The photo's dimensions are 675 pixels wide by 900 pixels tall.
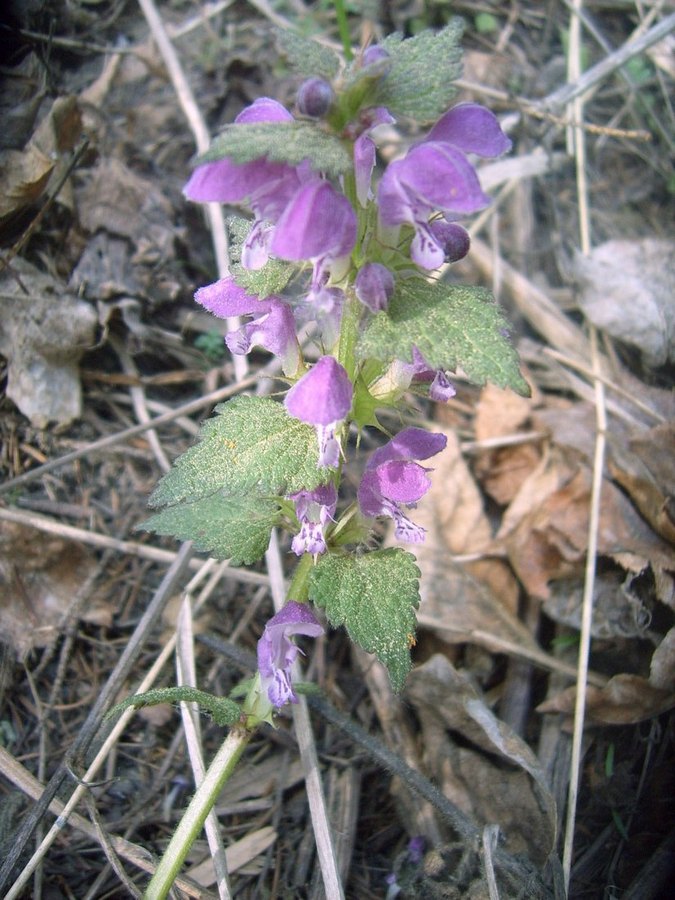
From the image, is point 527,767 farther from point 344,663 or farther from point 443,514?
point 443,514

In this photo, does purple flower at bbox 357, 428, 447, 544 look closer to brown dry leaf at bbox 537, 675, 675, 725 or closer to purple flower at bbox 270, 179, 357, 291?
purple flower at bbox 270, 179, 357, 291

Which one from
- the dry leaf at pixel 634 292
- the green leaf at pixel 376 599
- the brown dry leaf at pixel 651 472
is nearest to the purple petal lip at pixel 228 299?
the green leaf at pixel 376 599

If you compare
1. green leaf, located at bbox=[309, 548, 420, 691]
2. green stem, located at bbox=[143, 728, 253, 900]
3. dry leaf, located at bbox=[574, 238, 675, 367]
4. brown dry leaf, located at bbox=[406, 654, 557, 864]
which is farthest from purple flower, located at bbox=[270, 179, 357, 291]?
dry leaf, located at bbox=[574, 238, 675, 367]

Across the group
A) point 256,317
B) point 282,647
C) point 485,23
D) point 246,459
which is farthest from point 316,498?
point 485,23

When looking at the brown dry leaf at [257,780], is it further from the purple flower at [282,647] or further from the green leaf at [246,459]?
the green leaf at [246,459]

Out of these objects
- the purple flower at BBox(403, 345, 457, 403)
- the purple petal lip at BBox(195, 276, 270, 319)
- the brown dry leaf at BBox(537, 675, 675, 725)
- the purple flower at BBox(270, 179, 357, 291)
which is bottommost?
the brown dry leaf at BBox(537, 675, 675, 725)

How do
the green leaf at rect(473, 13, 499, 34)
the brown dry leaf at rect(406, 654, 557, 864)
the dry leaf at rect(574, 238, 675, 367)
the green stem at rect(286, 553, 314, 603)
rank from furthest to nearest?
the green leaf at rect(473, 13, 499, 34), the dry leaf at rect(574, 238, 675, 367), the brown dry leaf at rect(406, 654, 557, 864), the green stem at rect(286, 553, 314, 603)

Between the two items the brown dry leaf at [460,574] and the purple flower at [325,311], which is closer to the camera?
the purple flower at [325,311]

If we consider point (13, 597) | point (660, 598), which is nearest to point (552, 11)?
point (660, 598)

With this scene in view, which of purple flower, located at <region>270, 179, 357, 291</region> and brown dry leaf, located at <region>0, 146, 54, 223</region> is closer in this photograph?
purple flower, located at <region>270, 179, 357, 291</region>
